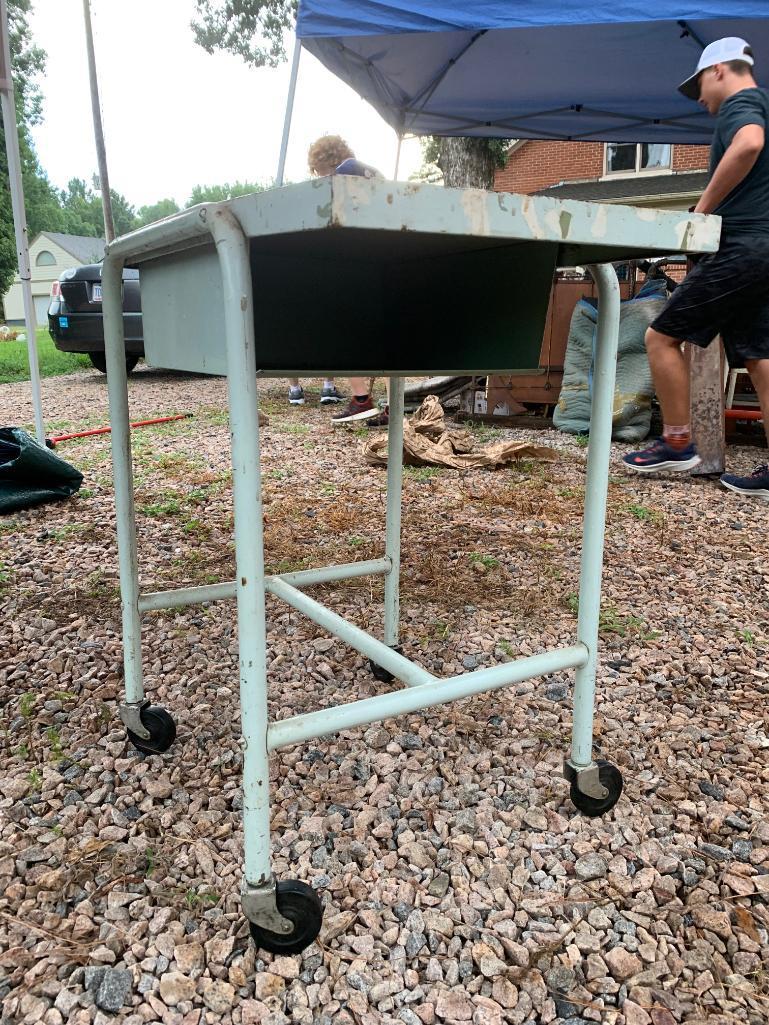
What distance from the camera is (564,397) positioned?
538 centimetres

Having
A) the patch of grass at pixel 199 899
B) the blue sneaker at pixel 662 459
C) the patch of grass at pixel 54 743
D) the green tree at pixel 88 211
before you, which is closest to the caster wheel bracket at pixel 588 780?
the patch of grass at pixel 199 899

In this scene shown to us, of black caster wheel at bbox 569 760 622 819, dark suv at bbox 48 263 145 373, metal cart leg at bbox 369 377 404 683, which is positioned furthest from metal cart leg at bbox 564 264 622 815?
dark suv at bbox 48 263 145 373

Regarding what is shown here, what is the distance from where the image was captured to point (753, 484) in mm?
3680

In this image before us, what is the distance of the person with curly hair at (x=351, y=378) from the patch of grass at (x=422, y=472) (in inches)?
23.0

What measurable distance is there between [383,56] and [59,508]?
3497 millimetres

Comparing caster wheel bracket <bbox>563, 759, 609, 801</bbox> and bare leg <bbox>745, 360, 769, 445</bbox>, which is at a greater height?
bare leg <bbox>745, 360, 769, 445</bbox>

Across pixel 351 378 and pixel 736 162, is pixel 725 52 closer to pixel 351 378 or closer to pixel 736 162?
pixel 736 162

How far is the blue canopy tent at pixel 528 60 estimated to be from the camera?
3.26m

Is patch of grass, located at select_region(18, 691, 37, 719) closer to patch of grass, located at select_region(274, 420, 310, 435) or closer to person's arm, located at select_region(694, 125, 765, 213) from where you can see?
person's arm, located at select_region(694, 125, 765, 213)

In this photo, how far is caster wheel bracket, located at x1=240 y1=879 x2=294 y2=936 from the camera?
103 cm

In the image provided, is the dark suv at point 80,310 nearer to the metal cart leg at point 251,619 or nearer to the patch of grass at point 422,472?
the patch of grass at point 422,472

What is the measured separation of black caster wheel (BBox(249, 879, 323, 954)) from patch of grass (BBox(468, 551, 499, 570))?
1.71 meters

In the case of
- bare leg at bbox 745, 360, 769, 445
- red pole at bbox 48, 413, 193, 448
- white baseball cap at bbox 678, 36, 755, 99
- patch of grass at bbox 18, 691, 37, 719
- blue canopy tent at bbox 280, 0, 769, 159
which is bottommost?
patch of grass at bbox 18, 691, 37, 719

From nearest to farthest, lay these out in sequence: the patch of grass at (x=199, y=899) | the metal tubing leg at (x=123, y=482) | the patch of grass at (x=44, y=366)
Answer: the patch of grass at (x=199, y=899) < the metal tubing leg at (x=123, y=482) < the patch of grass at (x=44, y=366)
